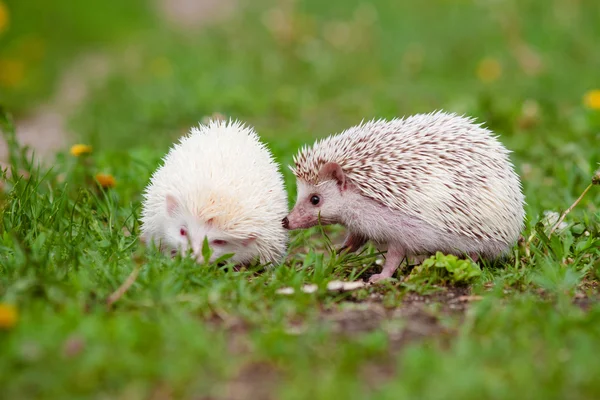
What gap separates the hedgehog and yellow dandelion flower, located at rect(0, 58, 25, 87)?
26.6 ft

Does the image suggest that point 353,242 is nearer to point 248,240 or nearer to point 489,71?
point 248,240

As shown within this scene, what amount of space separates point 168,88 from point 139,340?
24.3ft

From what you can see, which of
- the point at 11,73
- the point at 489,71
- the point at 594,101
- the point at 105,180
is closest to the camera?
the point at 105,180

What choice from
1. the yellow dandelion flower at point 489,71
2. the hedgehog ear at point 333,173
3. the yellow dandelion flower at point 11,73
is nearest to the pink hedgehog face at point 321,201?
the hedgehog ear at point 333,173

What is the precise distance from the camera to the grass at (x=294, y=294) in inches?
132

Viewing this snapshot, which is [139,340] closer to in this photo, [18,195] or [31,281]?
[31,281]

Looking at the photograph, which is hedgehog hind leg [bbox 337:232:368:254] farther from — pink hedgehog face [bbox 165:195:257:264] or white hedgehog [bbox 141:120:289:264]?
pink hedgehog face [bbox 165:195:257:264]

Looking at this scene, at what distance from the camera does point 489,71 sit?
1061 centimetres

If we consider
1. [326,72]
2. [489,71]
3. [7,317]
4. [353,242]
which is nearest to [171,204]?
[353,242]

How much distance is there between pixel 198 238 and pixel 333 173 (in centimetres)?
99

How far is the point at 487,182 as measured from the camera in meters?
5.05

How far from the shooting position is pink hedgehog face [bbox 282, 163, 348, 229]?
5320 mm

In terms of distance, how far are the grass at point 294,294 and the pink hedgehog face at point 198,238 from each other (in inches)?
5.3

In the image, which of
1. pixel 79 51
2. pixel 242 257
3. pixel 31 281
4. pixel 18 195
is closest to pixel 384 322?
pixel 242 257
